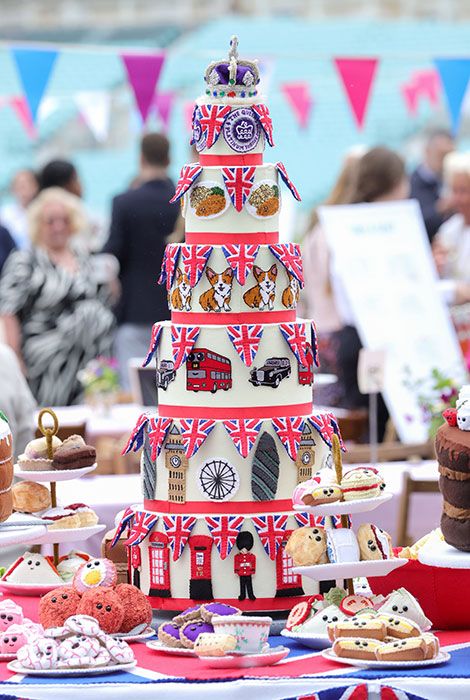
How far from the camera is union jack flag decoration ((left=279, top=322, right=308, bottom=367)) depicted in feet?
11.0

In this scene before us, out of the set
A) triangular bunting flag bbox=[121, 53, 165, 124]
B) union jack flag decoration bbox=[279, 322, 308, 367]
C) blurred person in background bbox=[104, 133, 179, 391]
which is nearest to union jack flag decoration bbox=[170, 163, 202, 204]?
union jack flag decoration bbox=[279, 322, 308, 367]

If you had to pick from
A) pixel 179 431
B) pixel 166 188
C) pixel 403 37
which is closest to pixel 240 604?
pixel 179 431

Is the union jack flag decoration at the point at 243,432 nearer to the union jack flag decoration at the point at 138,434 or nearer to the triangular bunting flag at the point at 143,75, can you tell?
the union jack flag decoration at the point at 138,434

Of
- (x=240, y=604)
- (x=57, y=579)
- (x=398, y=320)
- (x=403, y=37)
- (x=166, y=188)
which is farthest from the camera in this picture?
(x=403, y=37)

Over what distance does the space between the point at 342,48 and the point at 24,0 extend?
629 centimetres

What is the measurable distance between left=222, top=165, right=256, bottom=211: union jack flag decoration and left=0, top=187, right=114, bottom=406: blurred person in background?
4.73 m

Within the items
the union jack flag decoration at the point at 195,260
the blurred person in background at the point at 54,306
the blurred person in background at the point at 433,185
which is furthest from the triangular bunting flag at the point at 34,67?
the union jack flag decoration at the point at 195,260

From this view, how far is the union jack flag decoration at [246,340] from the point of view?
10.8 ft

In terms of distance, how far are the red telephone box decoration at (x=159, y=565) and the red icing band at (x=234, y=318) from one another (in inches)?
17.0

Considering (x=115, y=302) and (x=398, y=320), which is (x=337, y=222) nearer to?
(x=398, y=320)

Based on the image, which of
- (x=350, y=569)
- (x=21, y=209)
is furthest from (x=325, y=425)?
(x=21, y=209)

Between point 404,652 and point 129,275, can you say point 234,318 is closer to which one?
point 404,652

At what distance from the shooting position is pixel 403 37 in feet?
97.0

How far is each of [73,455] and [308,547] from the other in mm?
606
